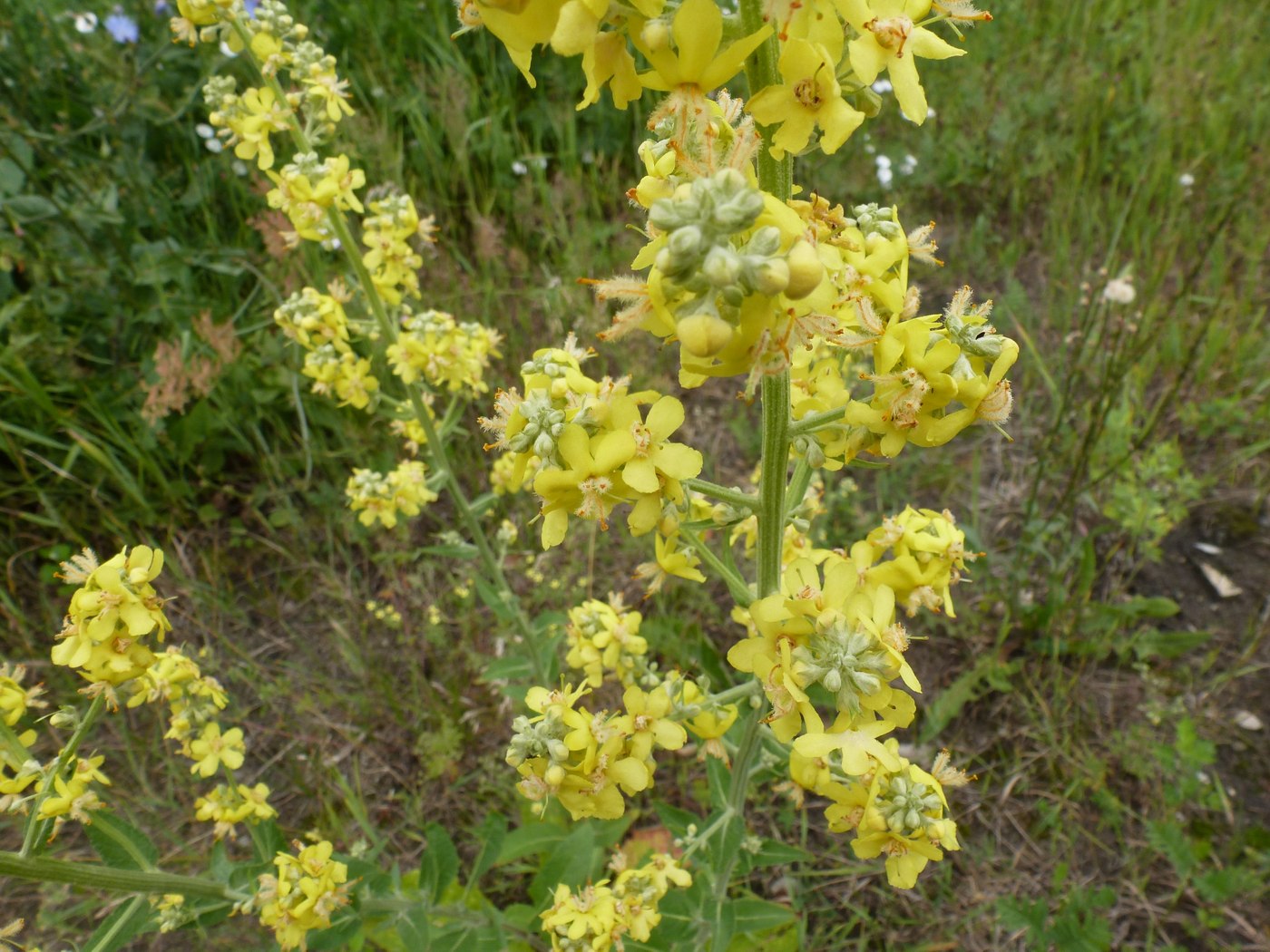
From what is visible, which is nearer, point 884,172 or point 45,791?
point 45,791

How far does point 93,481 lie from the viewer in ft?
14.3

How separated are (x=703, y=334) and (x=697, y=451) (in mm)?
541

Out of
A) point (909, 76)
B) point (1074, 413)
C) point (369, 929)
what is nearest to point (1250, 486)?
point (1074, 413)

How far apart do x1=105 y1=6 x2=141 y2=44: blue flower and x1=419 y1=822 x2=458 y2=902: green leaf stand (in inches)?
192

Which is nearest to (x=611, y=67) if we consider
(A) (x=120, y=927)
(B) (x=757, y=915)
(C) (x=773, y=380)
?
(C) (x=773, y=380)

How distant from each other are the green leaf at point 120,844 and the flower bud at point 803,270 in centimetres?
239

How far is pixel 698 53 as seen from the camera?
129 cm

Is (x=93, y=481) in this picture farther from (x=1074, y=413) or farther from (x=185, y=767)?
(x=1074, y=413)

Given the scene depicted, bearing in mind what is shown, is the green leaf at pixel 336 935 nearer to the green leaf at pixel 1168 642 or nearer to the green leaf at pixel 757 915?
the green leaf at pixel 757 915

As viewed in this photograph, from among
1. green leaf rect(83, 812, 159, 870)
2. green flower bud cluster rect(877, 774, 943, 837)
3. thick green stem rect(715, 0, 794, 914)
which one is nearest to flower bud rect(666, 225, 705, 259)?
thick green stem rect(715, 0, 794, 914)

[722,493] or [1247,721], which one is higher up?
[722,493]

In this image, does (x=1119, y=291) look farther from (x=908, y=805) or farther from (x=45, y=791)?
(x=45, y=791)

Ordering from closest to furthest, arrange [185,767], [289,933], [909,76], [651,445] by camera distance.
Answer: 1. [909,76]
2. [651,445]
3. [289,933]
4. [185,767]

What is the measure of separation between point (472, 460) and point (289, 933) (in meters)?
2.78
